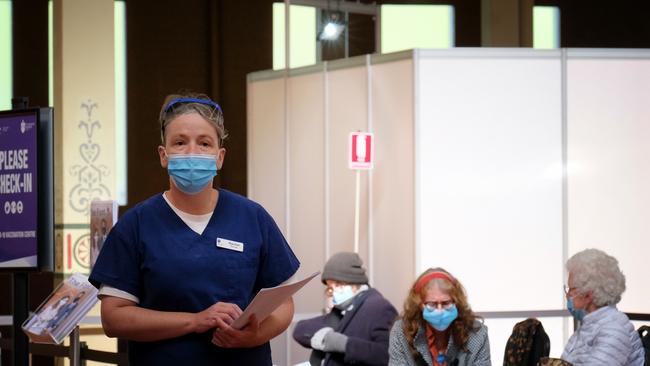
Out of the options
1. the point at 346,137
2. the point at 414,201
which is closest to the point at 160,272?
the point at 414,201

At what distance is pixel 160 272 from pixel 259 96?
6.64 metres

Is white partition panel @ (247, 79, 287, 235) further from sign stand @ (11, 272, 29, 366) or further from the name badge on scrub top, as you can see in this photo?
the name badge on scrub top

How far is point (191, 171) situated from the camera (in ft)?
7.26

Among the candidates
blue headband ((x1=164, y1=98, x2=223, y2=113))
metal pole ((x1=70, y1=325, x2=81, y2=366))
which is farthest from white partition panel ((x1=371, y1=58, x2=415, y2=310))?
blue headband ((x1=164, y1=98, x2=223, y2=113))

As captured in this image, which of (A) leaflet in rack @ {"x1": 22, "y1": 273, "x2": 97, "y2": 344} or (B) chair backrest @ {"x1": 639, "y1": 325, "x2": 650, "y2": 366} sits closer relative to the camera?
(A) leaflet in rack @ {"x1": 22, "y1": 273, "x2": 97, "y2": 344}

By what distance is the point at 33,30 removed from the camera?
12.4m

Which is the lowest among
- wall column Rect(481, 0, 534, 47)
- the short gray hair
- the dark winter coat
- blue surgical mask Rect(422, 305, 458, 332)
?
the dark winter coat

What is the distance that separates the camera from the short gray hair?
4.62 meters

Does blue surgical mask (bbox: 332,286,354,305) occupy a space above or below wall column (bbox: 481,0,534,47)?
below

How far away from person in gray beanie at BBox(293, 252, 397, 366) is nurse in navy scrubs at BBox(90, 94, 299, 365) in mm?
3664

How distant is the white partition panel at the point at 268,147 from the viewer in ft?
28.0

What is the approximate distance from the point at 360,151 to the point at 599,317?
2989 millimetres

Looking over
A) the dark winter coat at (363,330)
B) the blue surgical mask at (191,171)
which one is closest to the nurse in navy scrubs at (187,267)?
the blue surgical mask at (191,171)

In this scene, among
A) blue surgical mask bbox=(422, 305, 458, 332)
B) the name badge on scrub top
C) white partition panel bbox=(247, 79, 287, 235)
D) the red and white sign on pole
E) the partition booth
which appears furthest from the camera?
white partition panel bbox=(247, 79, 287, 235)
